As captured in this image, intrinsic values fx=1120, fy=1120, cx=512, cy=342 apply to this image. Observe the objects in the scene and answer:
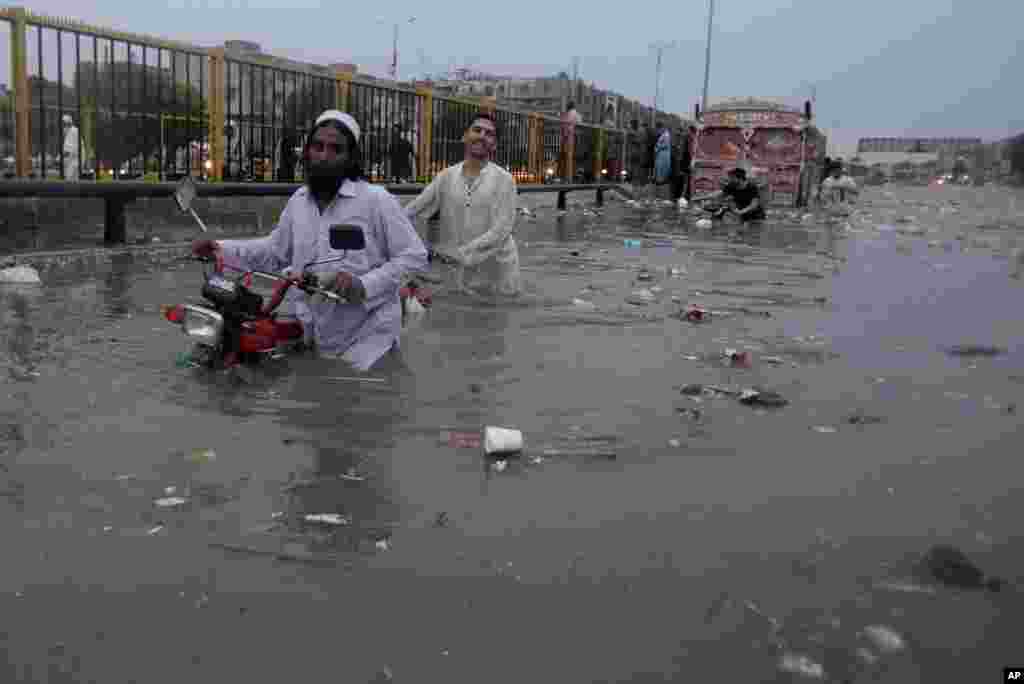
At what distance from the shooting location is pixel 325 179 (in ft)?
17.0

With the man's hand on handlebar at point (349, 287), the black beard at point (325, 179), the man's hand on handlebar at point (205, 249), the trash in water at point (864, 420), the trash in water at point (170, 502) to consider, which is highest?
the black beard at point (325, 179)

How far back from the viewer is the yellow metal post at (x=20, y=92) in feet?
30.1

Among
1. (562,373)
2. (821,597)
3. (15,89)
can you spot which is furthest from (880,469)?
(15,89)

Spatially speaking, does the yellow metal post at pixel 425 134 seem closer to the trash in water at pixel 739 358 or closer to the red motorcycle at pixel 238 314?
the trash in water at pixel 739 358

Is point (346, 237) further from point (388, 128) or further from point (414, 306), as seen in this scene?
point (388, 128)

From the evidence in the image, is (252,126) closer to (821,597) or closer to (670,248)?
(670,248)

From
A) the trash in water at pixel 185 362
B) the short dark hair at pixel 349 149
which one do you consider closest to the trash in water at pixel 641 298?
the short dark hair at pixel 349 149

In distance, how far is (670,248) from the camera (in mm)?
14523

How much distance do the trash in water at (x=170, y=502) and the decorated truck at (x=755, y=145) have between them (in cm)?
2596

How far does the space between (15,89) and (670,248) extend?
8.17 meters

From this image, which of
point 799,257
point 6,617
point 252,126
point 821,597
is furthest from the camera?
point 799,257

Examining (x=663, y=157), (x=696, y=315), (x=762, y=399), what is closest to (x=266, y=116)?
(x=696, y=315)

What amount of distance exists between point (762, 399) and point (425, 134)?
11572 mm

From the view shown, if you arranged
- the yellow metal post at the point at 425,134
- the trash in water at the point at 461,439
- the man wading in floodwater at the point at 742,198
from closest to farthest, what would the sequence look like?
the trash in water at the point at 461,439 < the yellow metal post at the point at 425,134 < the man wading in floodwater at the point at 742,198
